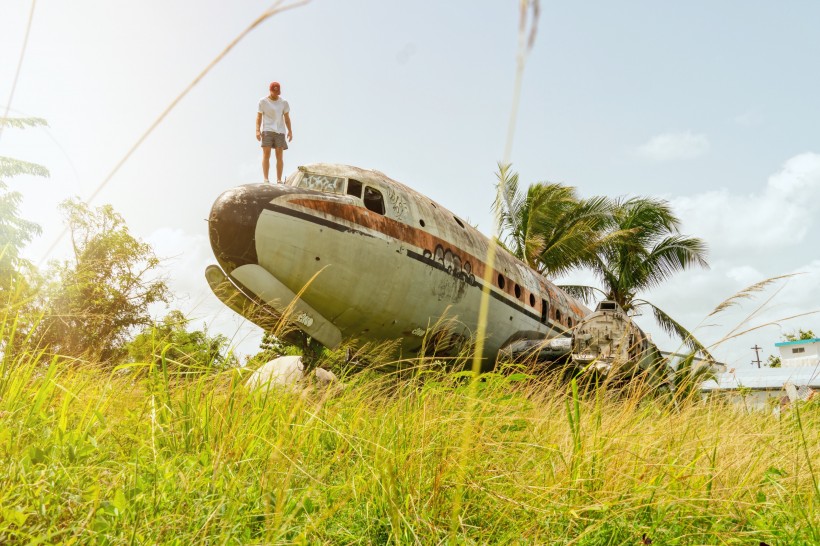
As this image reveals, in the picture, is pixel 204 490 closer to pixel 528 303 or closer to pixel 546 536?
pixel 546 536

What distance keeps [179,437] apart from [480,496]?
62.3 inches

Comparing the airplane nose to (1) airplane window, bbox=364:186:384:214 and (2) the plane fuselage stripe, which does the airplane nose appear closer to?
(2) the plane fuselage stripe

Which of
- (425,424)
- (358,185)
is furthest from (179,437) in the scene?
(358,185)

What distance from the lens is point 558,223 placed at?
876 inches

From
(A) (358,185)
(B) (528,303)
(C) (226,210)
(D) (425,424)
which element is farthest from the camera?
(B) (528,303)

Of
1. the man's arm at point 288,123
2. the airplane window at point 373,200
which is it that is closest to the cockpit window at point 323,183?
the airplane window at point 373,200

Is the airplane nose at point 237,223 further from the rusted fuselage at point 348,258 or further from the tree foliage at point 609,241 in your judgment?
the tree foliage at point 609,241

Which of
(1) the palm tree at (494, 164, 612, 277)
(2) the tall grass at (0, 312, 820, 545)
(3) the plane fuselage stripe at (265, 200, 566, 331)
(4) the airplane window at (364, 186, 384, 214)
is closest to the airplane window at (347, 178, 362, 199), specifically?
(4) the airplane window at (364, 186, 384, 214)

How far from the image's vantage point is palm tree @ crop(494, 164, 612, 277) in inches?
813

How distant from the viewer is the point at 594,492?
7.11 ft

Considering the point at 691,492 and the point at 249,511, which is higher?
the point at 691,492

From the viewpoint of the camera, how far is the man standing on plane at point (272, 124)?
801cm

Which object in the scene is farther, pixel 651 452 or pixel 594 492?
pixel 651 452

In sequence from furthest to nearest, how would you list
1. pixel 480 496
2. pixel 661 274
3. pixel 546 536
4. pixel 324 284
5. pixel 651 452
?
pixel 661 274 → pixel 324 284 → pixel 651 452 → pixel 480 496 → pixel 546 536
